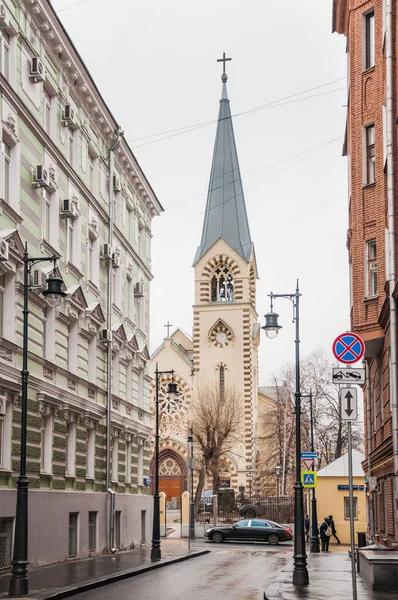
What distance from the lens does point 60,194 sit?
27.1 meters

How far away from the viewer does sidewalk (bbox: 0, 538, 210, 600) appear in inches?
709

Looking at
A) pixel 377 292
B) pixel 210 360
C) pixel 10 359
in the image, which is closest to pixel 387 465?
pixel 377 292

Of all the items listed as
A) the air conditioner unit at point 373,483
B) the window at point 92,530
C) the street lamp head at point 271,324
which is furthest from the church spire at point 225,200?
the street lamp head at point 271,324

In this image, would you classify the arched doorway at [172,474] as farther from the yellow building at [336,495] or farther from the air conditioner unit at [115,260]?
the air conditioner unit at [115,260]

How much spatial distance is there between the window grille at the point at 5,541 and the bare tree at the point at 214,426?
41711 millimetres

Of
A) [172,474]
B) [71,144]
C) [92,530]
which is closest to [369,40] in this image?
[71,144]

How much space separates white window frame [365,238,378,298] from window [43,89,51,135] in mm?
9711

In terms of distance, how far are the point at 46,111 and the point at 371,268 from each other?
10.3 meters

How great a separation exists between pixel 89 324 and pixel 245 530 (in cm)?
2024

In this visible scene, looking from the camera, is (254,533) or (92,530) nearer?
(92,530)

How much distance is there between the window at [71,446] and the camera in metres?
27.6

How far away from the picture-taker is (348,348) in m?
14.8

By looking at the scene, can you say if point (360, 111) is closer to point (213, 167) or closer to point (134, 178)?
point (134, 178)

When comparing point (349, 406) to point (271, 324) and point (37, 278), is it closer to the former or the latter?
point (271, 324)
